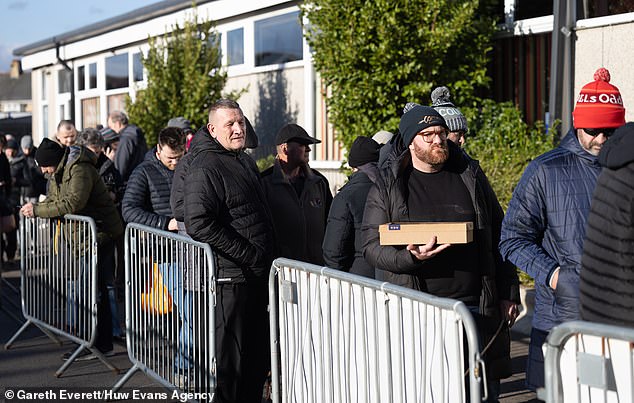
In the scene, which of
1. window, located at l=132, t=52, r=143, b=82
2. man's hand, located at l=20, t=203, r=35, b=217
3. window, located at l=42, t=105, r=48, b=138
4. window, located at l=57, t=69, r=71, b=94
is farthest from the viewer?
window, located at l=42, t=105, r=48, b=138

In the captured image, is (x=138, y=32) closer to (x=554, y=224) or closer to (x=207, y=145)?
(x=207, y=145)

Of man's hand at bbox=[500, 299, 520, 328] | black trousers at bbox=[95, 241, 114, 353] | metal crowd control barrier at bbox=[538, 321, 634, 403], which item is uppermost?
metal crowd control barrier at bbox=[538, 321, 634, 403]

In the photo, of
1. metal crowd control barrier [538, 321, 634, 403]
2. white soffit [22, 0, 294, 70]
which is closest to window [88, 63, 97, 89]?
white soffit [22, 0, 294, 70]

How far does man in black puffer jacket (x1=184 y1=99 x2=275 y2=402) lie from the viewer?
6020mm

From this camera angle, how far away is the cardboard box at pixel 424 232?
473cm

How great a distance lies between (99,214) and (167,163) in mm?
923

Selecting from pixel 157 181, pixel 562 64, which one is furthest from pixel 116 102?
pixel 157 181

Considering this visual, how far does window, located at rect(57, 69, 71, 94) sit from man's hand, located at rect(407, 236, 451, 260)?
24.5 meters

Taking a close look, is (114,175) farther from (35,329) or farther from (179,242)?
(179,242)

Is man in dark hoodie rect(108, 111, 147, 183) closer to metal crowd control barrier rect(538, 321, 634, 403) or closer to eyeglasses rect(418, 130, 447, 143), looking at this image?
eyeglasses rect(418, 130, 447, 143)

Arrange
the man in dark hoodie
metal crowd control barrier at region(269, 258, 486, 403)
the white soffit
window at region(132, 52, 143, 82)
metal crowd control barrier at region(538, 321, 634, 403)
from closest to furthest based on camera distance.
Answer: metal crowd control barrier at region(538, 321, 634, 403) → metal crowd control barrier at region(269, 258, 486, 403) → the man in dark hoodie → the white soffit → window at region(132, 52, 143, 82)

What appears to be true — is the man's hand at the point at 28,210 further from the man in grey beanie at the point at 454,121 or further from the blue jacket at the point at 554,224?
the blue jacket at the point at 554,224

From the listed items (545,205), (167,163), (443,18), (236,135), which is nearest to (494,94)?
(443,18)

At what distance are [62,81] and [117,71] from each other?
4837mm
